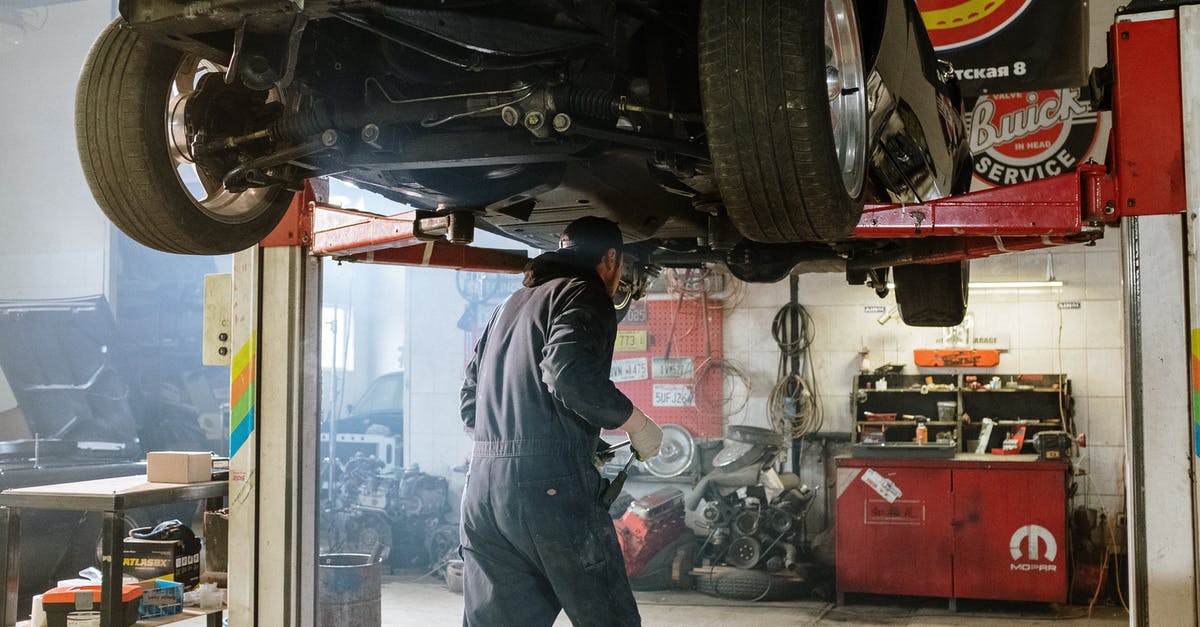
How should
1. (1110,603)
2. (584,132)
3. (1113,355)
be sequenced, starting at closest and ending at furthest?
(584,132) < (1110,603) < (1113,355)

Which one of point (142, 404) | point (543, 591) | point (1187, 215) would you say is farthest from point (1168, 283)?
point (142, 404)

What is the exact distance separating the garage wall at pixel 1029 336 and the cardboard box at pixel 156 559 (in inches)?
205

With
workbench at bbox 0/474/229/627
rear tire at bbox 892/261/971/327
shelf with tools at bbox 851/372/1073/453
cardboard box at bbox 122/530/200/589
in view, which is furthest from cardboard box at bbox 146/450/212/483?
shelf with tools at bbox 851/372/1073/453

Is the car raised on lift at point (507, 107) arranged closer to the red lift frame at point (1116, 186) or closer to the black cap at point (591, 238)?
the black cap at point (591, 238)

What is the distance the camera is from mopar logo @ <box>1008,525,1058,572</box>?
19.8 ft

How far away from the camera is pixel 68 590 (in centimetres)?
294

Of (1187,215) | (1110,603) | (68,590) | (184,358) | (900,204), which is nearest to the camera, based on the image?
(1187,215)

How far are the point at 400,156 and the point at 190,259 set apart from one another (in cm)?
743

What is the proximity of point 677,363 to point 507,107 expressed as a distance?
605 cm

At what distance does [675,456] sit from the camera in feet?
24.8

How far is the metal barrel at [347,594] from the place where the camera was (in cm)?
400

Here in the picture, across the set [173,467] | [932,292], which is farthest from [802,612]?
[173,467]

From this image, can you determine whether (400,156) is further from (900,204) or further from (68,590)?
(68,590)

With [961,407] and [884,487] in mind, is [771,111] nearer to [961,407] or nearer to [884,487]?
[884,487]
